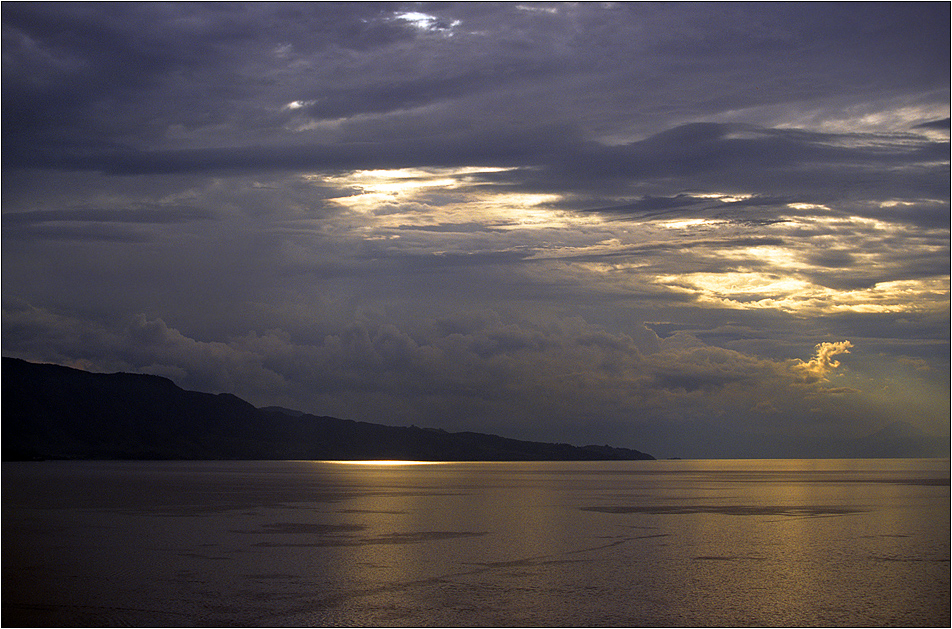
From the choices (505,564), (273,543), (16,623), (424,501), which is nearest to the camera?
(16,623)

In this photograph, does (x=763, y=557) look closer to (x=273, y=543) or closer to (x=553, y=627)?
(x=553, y=627)

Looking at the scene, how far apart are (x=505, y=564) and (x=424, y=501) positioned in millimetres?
37906

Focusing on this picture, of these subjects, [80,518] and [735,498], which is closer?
[80,518]

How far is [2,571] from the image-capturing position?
30656 mm

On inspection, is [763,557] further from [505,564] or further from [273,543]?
[273,543]

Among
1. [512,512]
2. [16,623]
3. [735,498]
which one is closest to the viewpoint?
[16,623]

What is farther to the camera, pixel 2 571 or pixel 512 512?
pixel 512 512

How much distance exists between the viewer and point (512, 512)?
58219 millimetres

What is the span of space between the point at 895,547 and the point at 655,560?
1162 centimetres

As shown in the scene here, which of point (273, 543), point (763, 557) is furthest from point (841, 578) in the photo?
point (273, 543)

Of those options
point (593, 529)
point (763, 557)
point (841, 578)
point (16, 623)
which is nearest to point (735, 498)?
point (593, 529)

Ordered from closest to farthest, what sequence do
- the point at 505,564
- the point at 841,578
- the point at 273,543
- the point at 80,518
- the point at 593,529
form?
the point at 841,578, the point at 505,564, the point at 273,543, the point at 593,529, the point at 80,518

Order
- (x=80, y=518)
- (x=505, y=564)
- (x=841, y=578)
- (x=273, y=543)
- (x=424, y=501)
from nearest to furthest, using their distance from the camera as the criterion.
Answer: (x=841, y=578), (x=505, y=564), (x=273, y=543), (x=80, y=518), (x=424, y=501)

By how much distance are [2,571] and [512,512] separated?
3354 cm
